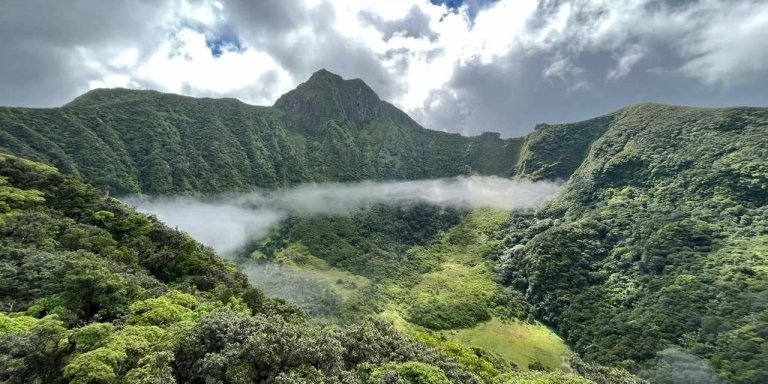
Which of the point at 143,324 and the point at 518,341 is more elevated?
the point at 143,324

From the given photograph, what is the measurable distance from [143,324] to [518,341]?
521 feet

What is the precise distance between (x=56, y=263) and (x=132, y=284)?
445 inches

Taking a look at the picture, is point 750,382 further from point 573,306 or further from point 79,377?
point 79,377

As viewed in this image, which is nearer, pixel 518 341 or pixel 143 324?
pixel 143 324

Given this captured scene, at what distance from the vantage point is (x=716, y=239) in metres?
188

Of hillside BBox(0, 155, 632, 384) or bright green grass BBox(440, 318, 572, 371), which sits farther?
bright green grass BBox(440, 318, 572, 371)

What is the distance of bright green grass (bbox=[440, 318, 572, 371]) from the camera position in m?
156

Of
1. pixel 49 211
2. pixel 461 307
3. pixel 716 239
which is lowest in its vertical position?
pixel 461 307

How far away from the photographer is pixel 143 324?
42.6 metres

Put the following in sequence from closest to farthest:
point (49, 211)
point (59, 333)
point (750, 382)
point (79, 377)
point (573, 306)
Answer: point (79, 377) → point (59, 333) → point (49, 211) → point (750, 382) → point (573, 306)

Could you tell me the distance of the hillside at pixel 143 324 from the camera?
31.9 metres

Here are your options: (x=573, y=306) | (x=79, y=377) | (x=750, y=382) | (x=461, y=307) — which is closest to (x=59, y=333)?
(x=79, y=377)

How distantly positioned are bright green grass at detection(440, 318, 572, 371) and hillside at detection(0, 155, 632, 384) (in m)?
98.9

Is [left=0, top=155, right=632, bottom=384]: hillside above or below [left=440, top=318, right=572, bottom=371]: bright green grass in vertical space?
above
